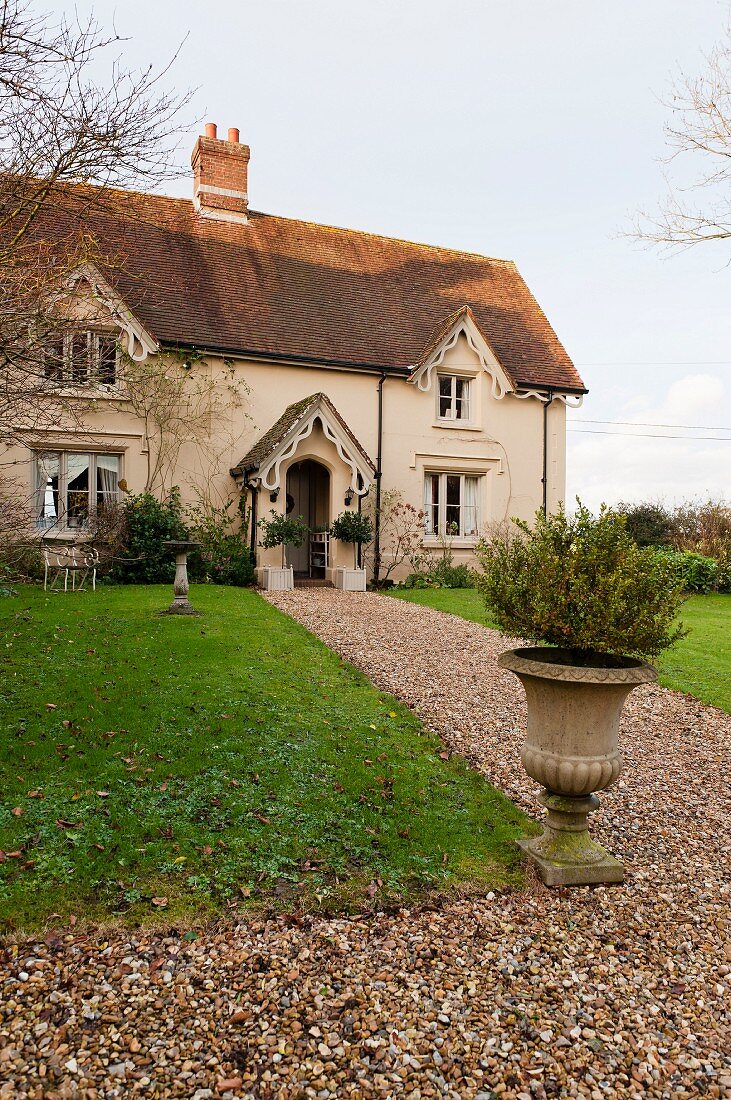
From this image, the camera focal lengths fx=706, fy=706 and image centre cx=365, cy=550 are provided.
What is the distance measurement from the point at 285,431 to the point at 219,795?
440 inches

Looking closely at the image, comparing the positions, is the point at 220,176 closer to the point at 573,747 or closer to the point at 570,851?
the point at 573,747

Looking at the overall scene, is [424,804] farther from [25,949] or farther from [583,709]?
[25,949]

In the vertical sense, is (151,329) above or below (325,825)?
above

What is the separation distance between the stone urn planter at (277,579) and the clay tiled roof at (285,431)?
2270mm

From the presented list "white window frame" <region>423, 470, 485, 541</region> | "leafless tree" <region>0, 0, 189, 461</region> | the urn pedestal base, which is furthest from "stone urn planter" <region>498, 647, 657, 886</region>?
"white window frame" <region>423, 470, 485, 541</region>

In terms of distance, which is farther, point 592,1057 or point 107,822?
point 107,822

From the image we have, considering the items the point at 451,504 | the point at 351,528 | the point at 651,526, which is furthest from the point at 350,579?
the point at 651,526

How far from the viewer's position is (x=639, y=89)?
11883mm

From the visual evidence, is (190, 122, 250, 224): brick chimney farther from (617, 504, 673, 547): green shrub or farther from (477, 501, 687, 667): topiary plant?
(477, 501, 687, 667): topiary plant

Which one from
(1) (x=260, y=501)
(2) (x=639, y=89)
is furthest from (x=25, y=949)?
(2) (x=639, y=89)

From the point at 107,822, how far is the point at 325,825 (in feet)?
4.51

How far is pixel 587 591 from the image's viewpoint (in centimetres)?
406

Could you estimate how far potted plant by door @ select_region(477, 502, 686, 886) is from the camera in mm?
4043

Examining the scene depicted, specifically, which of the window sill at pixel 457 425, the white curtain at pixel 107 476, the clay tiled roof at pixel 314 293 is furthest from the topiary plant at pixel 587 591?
the window sill at pixel 457 425
